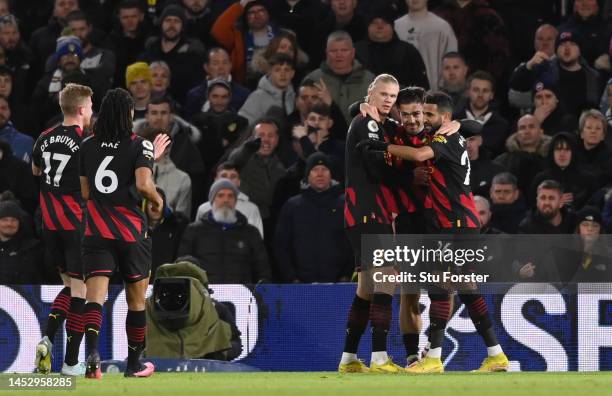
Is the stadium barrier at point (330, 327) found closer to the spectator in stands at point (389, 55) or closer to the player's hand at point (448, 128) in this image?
the player's hand at point (448, 128)

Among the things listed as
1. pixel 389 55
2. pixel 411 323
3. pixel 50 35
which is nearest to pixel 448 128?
pixel 411 323

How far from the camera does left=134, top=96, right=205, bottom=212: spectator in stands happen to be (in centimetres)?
1734

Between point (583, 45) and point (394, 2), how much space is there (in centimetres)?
248

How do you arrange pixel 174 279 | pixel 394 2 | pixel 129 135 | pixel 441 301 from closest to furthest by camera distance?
1. pixel 129 135
2. pixel 441 301
3. pixel 174 279
4. pixel 394 2

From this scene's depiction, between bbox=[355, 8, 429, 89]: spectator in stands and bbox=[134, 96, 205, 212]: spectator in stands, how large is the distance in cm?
225

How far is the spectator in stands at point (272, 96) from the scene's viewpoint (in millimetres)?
17897

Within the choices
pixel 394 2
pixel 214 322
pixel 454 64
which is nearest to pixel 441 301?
pixel 214 322

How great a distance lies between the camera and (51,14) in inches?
813

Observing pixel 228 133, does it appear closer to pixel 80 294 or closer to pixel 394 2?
pixel 394 2

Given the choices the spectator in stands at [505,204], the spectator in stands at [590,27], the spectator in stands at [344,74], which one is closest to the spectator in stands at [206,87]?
the spectator in stands at [344,74]

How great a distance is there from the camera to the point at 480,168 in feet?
54.7

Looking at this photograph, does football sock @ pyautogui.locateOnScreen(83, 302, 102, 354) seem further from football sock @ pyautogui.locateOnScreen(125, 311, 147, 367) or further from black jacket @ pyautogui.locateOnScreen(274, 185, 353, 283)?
black jacket @ pyautogui.locateOnScreen(274, 185, 353, 283)

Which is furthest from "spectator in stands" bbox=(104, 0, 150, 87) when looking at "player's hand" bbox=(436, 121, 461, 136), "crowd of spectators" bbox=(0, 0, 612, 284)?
"player's hand" bbox=(436, 121, 461, 136)

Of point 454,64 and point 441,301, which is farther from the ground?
point 454,64
